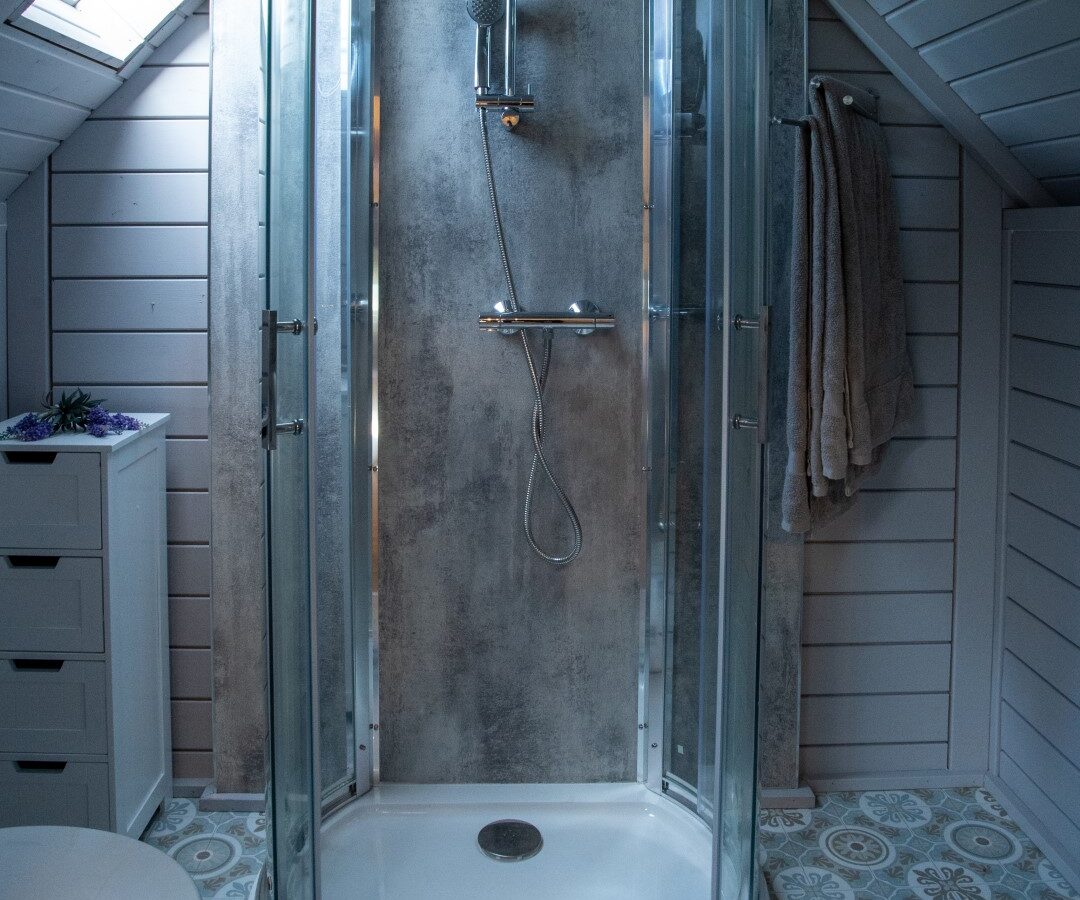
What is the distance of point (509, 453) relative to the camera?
2426mm

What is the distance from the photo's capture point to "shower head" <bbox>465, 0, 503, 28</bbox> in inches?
87.6

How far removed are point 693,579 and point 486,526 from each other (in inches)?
19.6

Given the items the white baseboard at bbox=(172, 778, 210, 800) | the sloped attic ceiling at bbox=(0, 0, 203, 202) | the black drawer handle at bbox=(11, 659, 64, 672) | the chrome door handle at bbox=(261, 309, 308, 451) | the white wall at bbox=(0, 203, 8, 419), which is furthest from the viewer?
the white baseboard at bbox=(172, 778, 210, 800)

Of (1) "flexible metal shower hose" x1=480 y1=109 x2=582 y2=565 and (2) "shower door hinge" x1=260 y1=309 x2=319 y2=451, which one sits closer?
(2) "shower door hinge" x1=260 y1=309 x2=319 y2=451

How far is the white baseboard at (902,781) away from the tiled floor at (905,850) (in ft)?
0.07

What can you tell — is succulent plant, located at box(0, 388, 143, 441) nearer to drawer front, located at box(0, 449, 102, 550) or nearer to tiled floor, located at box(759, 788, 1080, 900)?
drawer front, located at box(0, 449, 102, 550)

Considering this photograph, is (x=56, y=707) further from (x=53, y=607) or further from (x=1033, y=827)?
(x=1033, y=827)

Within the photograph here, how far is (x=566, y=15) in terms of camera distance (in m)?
2.33

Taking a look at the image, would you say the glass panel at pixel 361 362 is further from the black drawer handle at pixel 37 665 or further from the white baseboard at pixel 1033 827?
the white baseboard at pixel 1033 827

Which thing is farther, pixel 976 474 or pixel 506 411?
pixel 976 474

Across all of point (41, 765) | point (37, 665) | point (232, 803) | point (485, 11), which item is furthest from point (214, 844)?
point (485, 11)

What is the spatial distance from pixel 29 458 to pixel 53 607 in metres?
0.30

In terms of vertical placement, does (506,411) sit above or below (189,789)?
above

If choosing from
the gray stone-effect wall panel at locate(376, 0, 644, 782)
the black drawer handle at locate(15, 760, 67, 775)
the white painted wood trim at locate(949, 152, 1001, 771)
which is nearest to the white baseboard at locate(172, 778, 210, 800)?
the black drawer handle at locate(15, 760, 67, 775)
